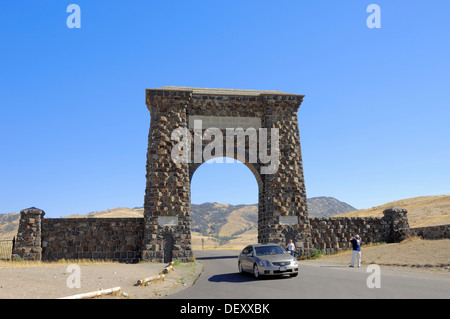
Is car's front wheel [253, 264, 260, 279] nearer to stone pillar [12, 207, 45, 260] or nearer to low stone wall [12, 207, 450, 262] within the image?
low stone wall [12, 207, 450, 262]

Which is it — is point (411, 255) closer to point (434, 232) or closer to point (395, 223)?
point (434, 232)

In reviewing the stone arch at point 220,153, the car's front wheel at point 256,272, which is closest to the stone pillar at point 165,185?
the stone arch at point 220,153

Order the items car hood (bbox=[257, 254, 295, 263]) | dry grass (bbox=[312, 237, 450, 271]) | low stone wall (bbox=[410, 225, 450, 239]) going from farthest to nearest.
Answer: low stone wall (bbox=[410, 225, 450, 239]) < dry grass (bbox=[312, 237, 450, 271]) < car hood (bbox=[257, 254, 295, 263])

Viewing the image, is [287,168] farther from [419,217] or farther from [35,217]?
[419,217]

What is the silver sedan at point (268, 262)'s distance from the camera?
15203 mm

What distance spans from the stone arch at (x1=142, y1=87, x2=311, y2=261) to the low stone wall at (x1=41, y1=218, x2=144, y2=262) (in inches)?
54.6

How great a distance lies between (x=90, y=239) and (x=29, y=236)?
3678 millimetres

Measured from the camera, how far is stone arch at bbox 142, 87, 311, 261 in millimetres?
26234

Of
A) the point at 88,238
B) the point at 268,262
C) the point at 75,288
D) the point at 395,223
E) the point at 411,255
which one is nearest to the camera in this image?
the point at 75,288

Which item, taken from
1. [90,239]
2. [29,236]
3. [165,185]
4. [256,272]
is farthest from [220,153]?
[29,236]

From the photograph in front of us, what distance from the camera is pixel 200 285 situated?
46.6ft

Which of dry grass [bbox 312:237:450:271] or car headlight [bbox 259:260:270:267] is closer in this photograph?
car headlight [bbox 259:260:270:267]

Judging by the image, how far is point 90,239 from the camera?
25.5 metres

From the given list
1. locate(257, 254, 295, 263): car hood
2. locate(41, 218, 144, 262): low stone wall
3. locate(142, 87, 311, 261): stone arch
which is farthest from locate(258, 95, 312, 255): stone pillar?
locate(257, 254, 295, 263): car hood
